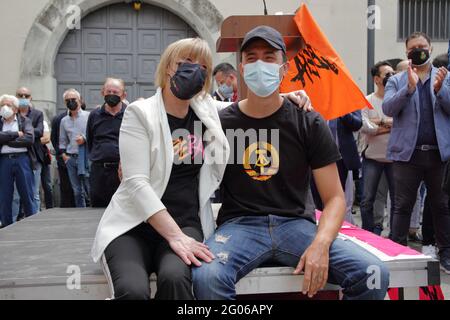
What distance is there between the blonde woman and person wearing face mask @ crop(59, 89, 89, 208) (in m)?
5.28

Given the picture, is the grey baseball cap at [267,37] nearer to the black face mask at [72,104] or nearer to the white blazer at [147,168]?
the white blazer at [147,168]

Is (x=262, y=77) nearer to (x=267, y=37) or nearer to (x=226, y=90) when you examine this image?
(x=267, y=37)

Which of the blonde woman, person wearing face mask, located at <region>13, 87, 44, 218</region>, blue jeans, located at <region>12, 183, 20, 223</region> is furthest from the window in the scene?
the blonde woman

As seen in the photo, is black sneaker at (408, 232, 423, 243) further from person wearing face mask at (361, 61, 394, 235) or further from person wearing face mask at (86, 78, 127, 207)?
person wearing face mask at (86, 78, 127, 207)

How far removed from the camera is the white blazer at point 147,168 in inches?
106

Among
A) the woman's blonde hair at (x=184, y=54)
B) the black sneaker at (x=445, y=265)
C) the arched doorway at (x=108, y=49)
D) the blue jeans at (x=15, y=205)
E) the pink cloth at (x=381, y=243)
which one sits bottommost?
the black sneaker at (x=445, y=265)

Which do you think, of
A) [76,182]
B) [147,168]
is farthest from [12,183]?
[147,168]

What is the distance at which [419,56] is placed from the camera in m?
4.88

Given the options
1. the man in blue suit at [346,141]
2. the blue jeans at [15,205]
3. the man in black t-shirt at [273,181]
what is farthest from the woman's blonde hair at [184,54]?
the blue jeans at [15,205]

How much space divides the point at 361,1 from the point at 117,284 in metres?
8.84

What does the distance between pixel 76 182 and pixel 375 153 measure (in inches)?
173

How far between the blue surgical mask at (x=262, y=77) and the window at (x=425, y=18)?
8214 mm

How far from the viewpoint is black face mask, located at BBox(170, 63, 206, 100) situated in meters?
2.82

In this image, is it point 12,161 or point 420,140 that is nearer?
point 420,140
